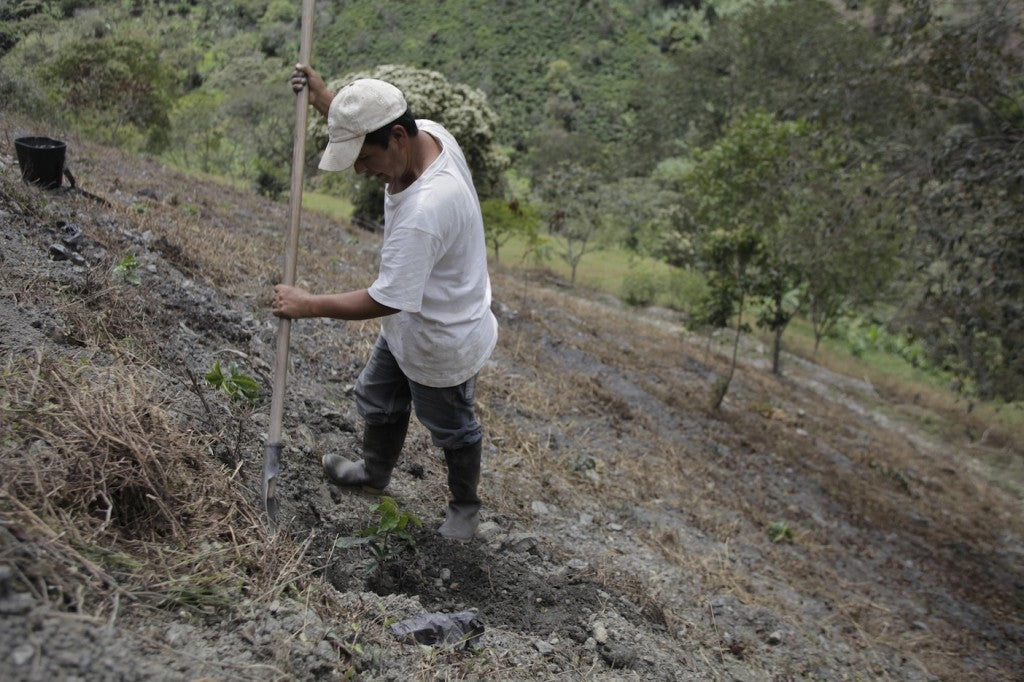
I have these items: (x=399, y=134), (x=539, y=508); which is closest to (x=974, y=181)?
(x=539, y=508)

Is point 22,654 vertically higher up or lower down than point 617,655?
higher up

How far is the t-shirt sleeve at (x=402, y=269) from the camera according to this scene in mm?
2525

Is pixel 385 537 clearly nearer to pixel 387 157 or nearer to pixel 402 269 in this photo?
pixel 402 269

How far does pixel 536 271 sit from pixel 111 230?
15716 millimetres

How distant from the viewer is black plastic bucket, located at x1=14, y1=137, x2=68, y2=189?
4.78 metres

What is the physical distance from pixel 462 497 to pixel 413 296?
1.13m

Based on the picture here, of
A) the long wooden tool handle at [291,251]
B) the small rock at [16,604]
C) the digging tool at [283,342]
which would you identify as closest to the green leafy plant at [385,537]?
the digging tool at [283,342]

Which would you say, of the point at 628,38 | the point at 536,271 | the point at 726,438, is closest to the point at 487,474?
the point at 726,438

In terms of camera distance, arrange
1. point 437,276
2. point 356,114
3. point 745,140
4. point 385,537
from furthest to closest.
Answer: point 745,140
point 385,537
point 437,276
point 356,114

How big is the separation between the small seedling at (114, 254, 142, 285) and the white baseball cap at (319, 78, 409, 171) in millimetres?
1913

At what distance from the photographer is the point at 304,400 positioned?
4078 mm

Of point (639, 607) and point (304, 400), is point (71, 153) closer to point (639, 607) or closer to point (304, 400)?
point (304, 400)

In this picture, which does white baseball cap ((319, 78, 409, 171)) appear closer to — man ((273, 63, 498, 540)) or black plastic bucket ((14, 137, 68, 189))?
man ((273, 63, 498, 540))

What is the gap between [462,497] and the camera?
3.33 meters
